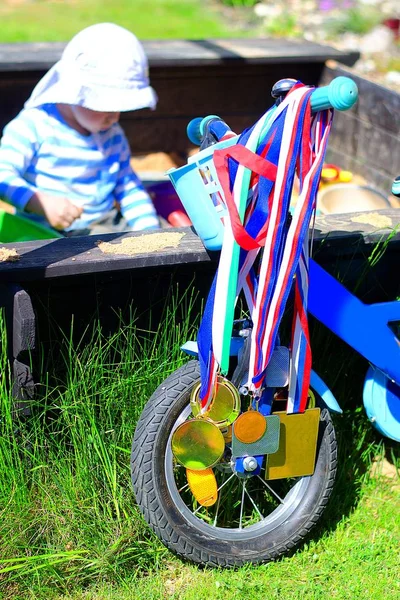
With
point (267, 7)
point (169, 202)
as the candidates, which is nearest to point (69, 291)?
point (169, 202)

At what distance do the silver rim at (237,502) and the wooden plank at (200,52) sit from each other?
190cm

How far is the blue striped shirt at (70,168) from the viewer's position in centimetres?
260

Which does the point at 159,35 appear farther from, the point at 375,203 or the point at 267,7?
the point at 375,203

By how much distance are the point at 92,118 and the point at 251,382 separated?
1.25 meters

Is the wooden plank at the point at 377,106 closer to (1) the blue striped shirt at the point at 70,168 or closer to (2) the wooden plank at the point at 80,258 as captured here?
(1) the blue striped shirt at the point at 70,168

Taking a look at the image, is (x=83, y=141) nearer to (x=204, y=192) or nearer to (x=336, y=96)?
(x=204, y=192)

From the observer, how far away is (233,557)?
1982 mm

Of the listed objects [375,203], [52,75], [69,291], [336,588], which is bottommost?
[336,588]

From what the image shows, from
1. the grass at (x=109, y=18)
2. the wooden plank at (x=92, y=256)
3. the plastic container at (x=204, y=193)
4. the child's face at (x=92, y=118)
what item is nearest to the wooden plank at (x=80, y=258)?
the wooden plank at (x=92, y=256)

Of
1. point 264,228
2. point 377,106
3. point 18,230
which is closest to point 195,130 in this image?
point 264,228

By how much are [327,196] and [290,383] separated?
5.41 ft

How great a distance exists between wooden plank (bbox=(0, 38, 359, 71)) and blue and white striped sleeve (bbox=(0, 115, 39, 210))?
0.68 metres

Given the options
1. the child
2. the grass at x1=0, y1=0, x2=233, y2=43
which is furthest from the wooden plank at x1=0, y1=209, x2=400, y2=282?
the grass at x1=0, y1=0, x2=233, y2=43

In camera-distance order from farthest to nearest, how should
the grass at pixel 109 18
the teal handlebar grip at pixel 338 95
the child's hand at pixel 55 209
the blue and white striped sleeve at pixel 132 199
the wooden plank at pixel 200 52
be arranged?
the grass at pixel 109 18 → the wooden plank at pixel 200 52 → the blue and white striped sleeve at pixel 132 199 → the child's hand at pixel 55 209 → the teal handlebar grip at pixel 338 95
